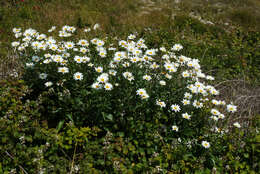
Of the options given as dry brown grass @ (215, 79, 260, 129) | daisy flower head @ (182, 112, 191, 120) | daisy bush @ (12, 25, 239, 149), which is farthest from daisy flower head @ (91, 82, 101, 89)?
dry brown grass @ (215, 79, 260, 129)

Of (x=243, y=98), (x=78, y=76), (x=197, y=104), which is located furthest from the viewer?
(x=243, y=98)

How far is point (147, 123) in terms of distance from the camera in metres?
3.08

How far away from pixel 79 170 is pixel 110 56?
1.97 meters

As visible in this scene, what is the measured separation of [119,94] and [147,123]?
0.57 m

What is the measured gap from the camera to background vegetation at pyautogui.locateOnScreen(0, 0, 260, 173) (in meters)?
2.68

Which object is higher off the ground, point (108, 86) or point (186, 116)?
point (108, 86)

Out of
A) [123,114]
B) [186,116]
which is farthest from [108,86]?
[186,116]

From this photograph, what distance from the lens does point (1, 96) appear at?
3.04 meters

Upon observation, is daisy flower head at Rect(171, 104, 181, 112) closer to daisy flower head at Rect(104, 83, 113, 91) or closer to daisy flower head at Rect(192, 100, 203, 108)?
daisy flower head at Rect(192, 100, 203, 108)

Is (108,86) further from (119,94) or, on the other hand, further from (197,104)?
(197,104)

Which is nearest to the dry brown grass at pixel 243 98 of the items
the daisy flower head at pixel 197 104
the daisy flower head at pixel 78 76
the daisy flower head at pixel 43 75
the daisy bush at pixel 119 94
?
the daisy bush at pixel 119 94

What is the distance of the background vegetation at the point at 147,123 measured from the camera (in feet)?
8.80

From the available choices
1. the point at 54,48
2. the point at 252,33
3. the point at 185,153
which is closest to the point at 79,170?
the point at 185,153

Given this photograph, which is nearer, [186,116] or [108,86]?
[108,86]
